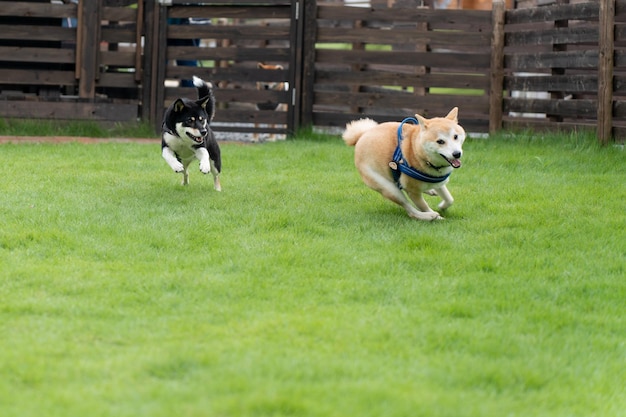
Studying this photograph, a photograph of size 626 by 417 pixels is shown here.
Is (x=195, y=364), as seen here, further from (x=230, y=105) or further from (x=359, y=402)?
(x=230, y=105)

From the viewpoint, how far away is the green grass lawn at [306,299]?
3727 millimetres

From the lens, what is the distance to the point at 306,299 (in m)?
5.03

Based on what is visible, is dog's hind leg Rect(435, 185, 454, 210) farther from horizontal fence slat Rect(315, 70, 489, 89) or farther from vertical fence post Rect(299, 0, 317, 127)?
vertical fence post Rect(299, 0, 317, 127)

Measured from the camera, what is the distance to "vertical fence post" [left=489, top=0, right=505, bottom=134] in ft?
41.1

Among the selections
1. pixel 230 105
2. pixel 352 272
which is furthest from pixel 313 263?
pixel 230 105

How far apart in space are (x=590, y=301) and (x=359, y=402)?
2.06 metres

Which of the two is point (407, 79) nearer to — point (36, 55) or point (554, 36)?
point (554, 36)

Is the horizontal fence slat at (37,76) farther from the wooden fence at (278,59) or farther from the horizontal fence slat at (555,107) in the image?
the horizontal fence slat at (555,107)

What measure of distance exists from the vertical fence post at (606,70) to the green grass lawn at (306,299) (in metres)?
1.95

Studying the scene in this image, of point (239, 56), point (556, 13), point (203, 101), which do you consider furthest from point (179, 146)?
point (556, 13)

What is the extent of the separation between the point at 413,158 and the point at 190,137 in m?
2.06

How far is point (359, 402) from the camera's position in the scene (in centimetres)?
359

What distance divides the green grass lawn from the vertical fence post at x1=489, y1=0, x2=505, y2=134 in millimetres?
3790

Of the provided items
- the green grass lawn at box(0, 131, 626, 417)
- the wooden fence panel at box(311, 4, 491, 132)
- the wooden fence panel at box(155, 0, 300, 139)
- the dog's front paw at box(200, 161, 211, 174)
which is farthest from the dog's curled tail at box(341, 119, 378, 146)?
the wooden fence panel at box(155, 0, 300, 139)
